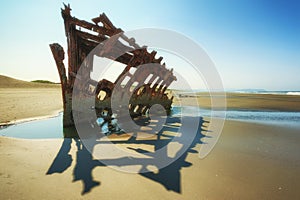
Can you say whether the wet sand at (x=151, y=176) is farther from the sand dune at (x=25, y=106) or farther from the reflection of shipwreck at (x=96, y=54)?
the sand dune at (x=25, y=106)

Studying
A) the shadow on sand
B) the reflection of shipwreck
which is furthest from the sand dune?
the shadow on sand

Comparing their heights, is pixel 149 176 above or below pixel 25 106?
below

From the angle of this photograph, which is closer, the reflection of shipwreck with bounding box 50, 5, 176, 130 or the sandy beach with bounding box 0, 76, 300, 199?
the sandy beach with bounding box 0, 76, 300, 199

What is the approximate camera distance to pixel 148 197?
2.11 metres

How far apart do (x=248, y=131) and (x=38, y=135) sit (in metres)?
6.35

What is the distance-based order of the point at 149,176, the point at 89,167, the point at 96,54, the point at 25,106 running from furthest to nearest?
the point at 25,106 → the point at 96,54 → the point at 89,167 → the point at 149,176

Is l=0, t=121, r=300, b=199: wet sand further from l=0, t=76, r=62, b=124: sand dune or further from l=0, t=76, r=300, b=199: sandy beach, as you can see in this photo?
l=0, t=76, r=62, b=124: sand dune

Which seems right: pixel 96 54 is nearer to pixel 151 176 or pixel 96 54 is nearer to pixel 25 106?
pixel 151 176

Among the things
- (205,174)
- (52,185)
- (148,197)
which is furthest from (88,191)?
(205,174)

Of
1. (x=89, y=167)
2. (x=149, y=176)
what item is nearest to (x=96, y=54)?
(x=89, y=167)

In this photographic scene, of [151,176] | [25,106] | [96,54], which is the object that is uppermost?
[96,54]

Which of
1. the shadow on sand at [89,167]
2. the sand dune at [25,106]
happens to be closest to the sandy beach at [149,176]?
the shadow on sand at [89,167]

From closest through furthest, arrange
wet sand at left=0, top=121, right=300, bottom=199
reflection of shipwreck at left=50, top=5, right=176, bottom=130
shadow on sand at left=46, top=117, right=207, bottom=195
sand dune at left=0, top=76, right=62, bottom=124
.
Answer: wet sand at left=0, top=121, right=300, bottom=199, shadow on sand at left=46, top=117, right=207, bottom=195, reflection of shipwreck at left=50, top=5, right=176, bottom=130, sand dune at left=0, top=76, right=62, bottom=124

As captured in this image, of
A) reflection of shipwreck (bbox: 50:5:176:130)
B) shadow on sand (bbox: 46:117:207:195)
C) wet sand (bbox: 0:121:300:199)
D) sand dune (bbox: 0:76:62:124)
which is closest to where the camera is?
wet sand (bbox: 0:121:300:199)
